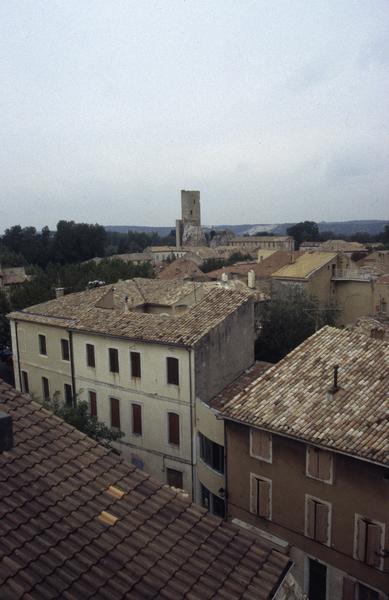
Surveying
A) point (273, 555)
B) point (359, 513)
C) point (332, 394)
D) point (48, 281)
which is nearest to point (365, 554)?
point (359, 513)

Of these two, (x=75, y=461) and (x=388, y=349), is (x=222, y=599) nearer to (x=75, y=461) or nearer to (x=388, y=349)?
(x=75, y=461)

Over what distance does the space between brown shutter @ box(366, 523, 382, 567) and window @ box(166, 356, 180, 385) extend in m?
9.08

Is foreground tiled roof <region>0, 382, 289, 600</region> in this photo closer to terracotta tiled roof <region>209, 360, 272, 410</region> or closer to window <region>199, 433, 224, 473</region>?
window <region>199, 433, 224, 473</region>

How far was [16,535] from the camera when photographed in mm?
4129

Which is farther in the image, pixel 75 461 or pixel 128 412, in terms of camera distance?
pixel 128 412

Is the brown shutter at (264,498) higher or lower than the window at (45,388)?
higher

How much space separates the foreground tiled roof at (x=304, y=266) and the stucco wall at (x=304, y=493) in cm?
2734

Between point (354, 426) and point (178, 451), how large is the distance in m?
8.89

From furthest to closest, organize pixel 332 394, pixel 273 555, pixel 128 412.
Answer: pixel 128 412 < pixel 332 394 < pixel 273 555

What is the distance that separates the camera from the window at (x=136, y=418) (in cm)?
2056

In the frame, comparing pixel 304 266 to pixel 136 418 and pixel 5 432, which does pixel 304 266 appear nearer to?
pixel 136 418

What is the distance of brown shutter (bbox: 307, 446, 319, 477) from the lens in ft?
41.4

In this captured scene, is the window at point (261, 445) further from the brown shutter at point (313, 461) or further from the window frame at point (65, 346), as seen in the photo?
the window frame at point (65, 346)

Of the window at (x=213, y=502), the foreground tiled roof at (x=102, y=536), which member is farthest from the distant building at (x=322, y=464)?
the foreground tiled roof at (x=102, y=536)
